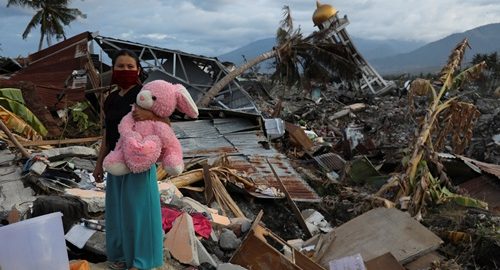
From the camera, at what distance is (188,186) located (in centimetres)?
677

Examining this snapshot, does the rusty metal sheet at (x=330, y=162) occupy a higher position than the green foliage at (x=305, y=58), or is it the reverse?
the green foliage at (x=305, y=58)

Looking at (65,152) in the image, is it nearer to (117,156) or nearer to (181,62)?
(117,156)

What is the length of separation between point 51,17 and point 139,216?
32366 mm

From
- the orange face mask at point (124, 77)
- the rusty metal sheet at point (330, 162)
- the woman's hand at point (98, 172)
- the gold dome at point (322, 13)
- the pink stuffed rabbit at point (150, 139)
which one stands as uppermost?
the gold dome at point (322, 13)

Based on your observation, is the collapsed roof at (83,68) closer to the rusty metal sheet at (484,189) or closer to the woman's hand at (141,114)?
the rusty metal sheet at (484,189)

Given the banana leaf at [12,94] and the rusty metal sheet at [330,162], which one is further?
the rusty metal sheet at [330,162]

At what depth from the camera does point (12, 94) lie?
9914 millimetres

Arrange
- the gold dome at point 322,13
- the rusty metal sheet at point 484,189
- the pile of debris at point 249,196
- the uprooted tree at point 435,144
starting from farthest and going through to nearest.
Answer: the gold dome at point 322,13
the rusty metal sheet at point 484,189
the uprooted tree at point 435,144
the pile of debris at point 249,196

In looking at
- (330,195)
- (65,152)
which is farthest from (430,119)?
(65,152)

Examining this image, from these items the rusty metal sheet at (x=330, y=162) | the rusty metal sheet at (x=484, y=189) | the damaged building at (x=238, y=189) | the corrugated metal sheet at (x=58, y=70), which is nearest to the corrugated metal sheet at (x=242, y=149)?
the damaged building at (x=238, y=189)

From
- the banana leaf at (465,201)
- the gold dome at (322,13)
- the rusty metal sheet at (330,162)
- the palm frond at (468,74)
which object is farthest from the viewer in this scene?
the gold dome at (322,13)

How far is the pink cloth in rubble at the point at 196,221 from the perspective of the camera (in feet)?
14.8

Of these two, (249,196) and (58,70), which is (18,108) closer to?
(58,70)

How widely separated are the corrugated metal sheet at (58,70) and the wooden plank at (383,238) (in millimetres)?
7813
